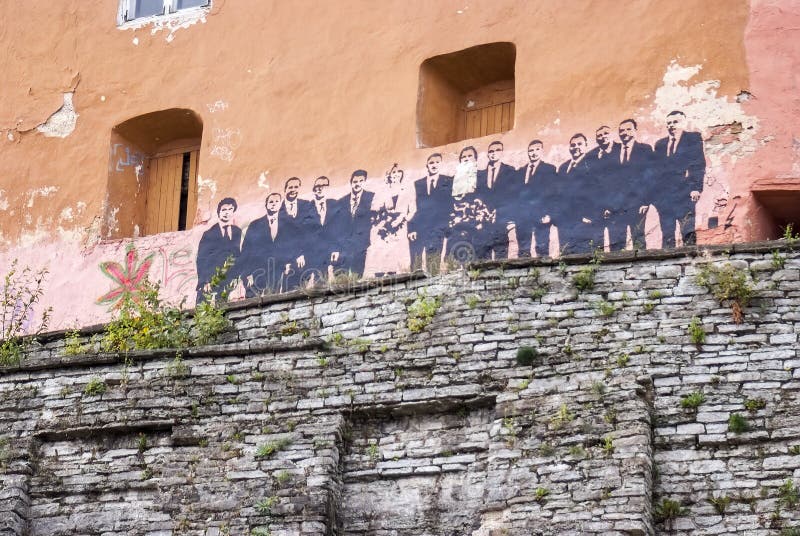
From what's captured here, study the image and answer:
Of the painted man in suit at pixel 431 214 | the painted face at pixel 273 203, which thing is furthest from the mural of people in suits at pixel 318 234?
the painted man in suit at pixel 431 214

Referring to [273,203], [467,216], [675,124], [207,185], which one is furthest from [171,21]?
[675,124]

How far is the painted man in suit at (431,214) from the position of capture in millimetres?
13969

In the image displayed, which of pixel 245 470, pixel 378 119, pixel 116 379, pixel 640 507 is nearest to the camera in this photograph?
pixel 640 507

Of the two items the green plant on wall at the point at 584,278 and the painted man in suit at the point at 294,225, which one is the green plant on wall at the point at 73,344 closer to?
the painted man in suit at the point at 294,225

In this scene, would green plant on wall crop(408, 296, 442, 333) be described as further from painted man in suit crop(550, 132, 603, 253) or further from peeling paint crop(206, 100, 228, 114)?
peeling paint crop(206, 100, 228, 114)

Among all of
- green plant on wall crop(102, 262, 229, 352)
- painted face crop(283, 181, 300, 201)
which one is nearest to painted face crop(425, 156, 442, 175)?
painted face crop(283, 181, 300, 201)

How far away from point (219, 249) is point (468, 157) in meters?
2.73

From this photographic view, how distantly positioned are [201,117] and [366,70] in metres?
1.93

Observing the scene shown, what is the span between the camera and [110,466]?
12.2m

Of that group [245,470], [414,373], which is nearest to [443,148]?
[414,373]

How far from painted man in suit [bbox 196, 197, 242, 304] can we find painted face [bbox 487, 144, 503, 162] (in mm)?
2690

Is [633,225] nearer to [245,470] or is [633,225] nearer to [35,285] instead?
[245,470]

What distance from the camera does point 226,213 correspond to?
1525cm

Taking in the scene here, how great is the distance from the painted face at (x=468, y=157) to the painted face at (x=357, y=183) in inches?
40.0
